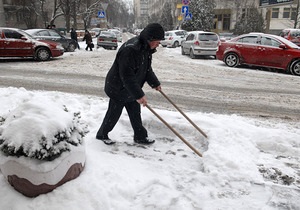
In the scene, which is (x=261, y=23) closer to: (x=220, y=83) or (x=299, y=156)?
(x=220, y=83)

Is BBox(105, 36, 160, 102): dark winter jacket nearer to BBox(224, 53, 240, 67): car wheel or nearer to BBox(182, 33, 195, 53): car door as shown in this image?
BBox(224, 53, 240, 67): car wheel

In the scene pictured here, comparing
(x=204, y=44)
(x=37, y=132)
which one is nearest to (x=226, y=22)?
(x=204, y=44)

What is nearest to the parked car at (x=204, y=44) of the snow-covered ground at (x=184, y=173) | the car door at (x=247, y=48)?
the car door at (x=247, y=48)

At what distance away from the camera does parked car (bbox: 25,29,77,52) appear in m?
15.7

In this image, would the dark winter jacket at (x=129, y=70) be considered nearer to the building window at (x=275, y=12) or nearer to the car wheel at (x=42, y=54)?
the car wheel at (x=42, y=54)

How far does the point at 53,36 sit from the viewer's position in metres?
17.0

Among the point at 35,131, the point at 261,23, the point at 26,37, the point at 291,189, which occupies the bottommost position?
the point at 291,189

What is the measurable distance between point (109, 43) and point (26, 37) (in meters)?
9.73

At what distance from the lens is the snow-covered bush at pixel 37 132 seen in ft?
7.70

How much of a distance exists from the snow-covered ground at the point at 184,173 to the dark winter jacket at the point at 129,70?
2.38 feet

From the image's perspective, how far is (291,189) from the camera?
2.96 m

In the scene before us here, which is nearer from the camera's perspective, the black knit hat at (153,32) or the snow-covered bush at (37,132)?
the snow-covered bush at (37,132)

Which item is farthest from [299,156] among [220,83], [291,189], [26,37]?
[26,37]

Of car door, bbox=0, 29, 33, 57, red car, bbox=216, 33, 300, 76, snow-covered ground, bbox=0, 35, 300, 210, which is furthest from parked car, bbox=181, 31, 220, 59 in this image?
snow-covered ground, bbox=0, 35, 300, 210
